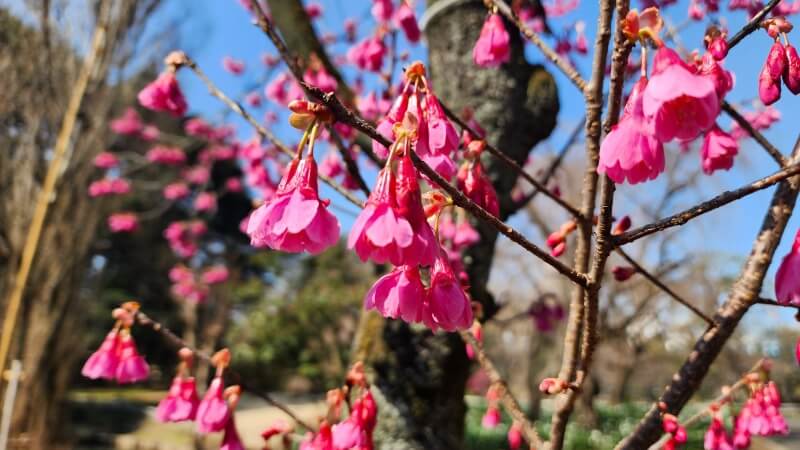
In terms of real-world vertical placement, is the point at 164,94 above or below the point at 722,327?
above

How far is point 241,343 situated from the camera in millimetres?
10891

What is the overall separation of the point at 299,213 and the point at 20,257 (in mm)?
4751

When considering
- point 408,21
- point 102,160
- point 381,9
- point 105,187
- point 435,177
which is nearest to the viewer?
point 435,177

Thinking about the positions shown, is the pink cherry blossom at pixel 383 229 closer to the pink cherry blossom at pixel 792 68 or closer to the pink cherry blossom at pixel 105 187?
the pink cherry blossom at pixel 792 68

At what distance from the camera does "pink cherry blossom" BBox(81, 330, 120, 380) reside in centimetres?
140

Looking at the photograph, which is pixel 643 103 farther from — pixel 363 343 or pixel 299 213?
pixel 363 343

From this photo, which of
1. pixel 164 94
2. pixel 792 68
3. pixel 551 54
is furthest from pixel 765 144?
pixel 164 94

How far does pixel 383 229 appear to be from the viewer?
1.82ft

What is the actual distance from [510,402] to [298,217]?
597mm

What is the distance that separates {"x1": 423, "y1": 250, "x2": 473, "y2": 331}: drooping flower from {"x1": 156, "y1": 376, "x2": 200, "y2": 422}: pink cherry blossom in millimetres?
870

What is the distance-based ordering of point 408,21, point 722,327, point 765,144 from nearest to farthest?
point 722,327
point 765,144
point 408,21

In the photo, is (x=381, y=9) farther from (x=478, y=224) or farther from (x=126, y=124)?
(x=126, y=124)

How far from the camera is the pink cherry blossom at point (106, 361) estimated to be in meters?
1.40

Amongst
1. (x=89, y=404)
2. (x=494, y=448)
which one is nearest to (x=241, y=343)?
(x=89, y=404)
